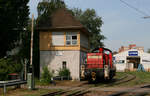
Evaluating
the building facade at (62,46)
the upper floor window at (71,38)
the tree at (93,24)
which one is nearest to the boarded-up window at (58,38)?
the building facade at (62,46)

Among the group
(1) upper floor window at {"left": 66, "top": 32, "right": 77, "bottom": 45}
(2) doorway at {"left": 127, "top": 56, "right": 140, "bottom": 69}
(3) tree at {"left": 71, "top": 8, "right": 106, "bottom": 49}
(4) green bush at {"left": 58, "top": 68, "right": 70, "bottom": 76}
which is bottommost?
(4) green bush at {"left": 58, "top": 68, "right": 70, "bottom": 76}

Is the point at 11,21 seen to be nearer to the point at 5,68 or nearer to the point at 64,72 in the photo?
the point at 5,68

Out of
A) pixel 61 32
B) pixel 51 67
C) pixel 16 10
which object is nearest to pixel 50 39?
pixel 61 32

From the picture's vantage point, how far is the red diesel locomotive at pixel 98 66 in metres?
21.2

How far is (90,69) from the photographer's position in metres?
21.4

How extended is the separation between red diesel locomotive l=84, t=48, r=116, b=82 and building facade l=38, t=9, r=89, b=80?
345 centimetres

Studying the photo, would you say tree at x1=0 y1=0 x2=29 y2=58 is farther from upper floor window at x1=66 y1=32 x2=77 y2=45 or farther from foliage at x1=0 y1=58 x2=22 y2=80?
upper floor window at x1=66 y1=32 x2=77 y2=45

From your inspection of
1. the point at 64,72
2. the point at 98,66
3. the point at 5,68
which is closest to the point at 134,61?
the point at 64,72

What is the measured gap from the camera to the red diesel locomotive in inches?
834

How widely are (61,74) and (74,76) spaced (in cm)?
166

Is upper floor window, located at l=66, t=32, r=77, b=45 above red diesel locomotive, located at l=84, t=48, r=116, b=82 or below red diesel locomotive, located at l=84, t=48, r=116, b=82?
above

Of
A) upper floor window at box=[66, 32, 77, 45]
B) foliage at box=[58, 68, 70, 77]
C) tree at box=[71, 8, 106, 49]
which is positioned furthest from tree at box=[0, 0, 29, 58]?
tree at box=[71, 8, 106, 49]

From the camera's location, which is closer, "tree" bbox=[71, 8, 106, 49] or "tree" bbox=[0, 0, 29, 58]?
"tree" bbox=[0, 0, 29, 58]

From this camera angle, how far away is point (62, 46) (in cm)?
2684
